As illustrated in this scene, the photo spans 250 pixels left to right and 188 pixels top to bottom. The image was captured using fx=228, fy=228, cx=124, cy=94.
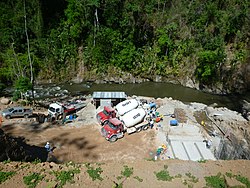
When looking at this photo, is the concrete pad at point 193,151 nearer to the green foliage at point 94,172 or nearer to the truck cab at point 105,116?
the truck cab at point 105,116

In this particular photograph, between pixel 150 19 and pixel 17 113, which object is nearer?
pixel 17 113

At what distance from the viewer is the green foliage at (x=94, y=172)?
1074cm

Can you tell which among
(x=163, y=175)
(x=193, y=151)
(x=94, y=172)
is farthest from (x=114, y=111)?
(x=163, y=175)

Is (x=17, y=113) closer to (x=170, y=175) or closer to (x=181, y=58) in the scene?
(x=170, y=175)

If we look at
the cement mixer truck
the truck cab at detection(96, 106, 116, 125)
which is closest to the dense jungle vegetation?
the cement mixer truck

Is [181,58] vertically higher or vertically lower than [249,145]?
higher

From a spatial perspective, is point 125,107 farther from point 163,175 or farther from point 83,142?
point 163,175

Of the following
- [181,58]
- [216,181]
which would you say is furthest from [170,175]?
[181,58]

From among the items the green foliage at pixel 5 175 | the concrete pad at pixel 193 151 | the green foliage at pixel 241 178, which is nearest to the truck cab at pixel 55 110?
the green foliage at pixel 5 175

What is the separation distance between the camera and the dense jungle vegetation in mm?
34562

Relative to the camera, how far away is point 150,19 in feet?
134

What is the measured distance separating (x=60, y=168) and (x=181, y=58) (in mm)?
30966

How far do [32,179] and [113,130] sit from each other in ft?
30.2

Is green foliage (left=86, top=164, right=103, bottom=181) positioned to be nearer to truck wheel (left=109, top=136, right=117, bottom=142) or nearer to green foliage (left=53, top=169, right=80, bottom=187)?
green foliage (left=53, top=169, right=80, bottom=187)
